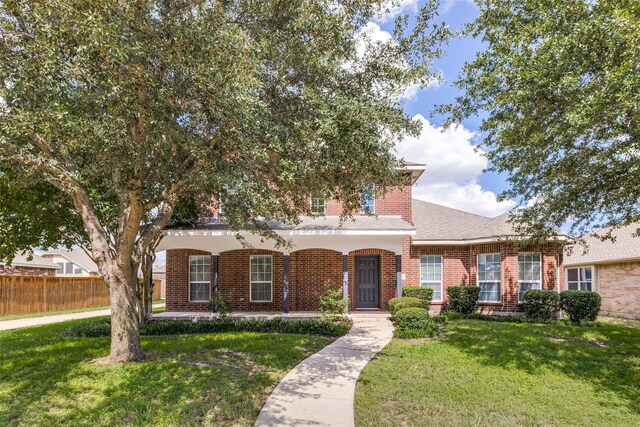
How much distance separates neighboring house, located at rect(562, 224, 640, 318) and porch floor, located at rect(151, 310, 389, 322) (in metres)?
8.96

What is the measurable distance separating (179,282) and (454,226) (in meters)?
11.9

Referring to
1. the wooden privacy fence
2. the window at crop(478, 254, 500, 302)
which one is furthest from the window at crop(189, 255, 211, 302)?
the window at crop(478, 254, 500, 302)

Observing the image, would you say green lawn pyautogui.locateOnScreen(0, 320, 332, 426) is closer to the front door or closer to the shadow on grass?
the shadow on grass

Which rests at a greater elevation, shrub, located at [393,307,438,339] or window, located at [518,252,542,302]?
window, located at [518,252,542,302]

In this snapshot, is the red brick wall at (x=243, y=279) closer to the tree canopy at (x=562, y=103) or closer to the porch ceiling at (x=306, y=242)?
the porch ceiling at (x=306, y=242)

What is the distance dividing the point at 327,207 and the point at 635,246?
46.9 ft

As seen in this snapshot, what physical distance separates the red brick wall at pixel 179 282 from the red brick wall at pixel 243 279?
36.0 inches

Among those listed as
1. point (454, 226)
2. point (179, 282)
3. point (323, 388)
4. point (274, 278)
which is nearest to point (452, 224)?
point (454, 226)

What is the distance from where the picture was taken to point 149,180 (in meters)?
7.66

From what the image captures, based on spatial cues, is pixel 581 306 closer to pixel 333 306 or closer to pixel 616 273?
pixel 616 273

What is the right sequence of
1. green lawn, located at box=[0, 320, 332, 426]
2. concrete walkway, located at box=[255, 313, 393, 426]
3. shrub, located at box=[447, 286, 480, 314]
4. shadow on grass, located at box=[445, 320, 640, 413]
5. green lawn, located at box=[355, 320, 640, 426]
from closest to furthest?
concrete walkway, located at box=[255, 313, 393, 426]
green lawn, located at box=[0, 320, 332, 426]
green lawn, located at box=[355, 320, 640, 426]
shadow on grass, located at box=[445, 320, 640, 413]
shrub, located at box=[447, 286, 480, 314]

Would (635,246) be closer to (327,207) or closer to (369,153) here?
(327,207)

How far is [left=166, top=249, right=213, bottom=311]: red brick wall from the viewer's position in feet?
51.4

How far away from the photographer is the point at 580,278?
73.8 ft
